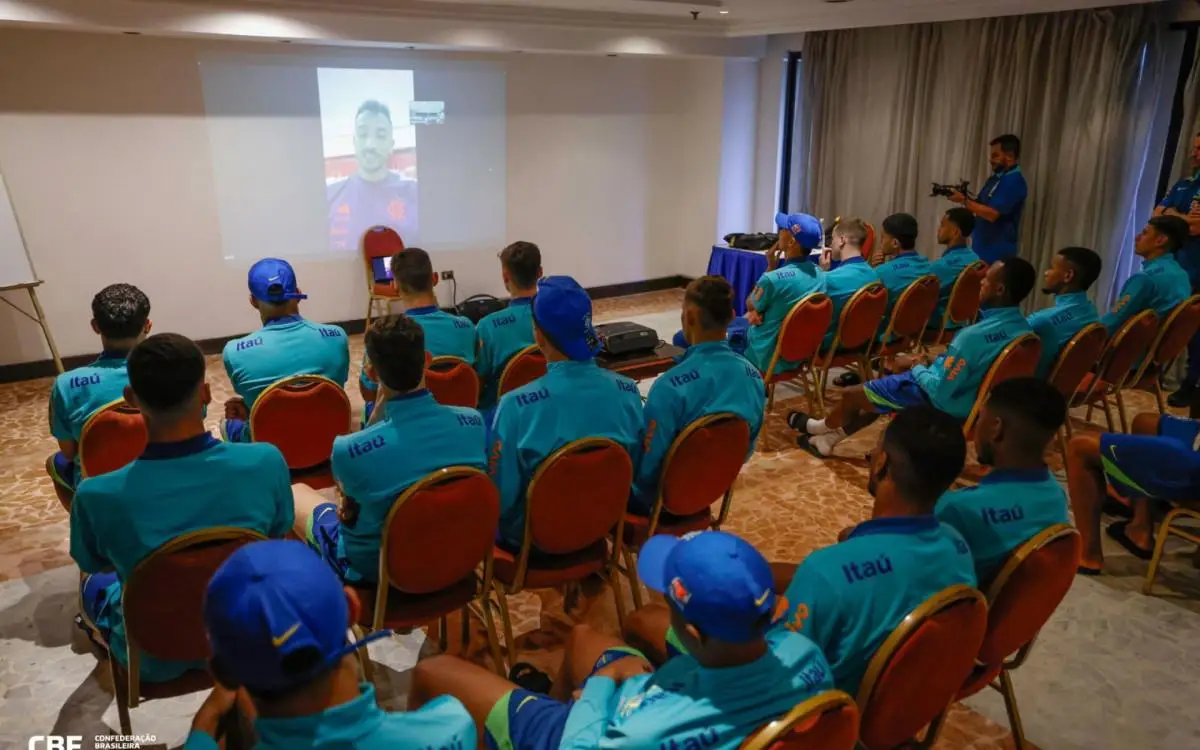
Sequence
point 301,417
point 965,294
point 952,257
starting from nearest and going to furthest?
point 301,417, point 965,294, point 952,257

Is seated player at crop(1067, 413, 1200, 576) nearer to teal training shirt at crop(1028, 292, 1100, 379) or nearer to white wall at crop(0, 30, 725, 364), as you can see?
teal training shirt at crop(1028, 292, 1100, 379)

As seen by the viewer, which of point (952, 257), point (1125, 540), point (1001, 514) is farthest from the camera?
point (952, 257)

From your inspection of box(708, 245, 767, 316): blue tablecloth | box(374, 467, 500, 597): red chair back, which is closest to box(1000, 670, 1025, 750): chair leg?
box(374, 467, 500, 597): red chair back

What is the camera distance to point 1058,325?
3.84 metres

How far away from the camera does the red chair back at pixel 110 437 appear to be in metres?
2.59

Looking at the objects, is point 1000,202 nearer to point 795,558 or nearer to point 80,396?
point 795,558

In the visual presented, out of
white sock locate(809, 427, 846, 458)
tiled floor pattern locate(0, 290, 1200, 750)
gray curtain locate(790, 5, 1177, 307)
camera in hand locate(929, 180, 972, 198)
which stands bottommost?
tiled floor pattern locate(0, 290, 1200, 750)

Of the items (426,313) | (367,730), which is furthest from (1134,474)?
(367,730)

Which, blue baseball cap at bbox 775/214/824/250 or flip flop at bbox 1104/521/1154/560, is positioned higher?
blue baseball cap at bbox 775/214/824/250

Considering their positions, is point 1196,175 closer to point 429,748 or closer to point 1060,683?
point 1060,683

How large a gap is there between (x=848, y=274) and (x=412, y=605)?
3.35 m

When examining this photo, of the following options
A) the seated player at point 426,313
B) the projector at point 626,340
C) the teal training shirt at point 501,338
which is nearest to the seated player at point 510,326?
the teal training shirt at point 501,338

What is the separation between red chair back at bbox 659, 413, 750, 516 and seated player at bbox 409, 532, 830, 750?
1100mm

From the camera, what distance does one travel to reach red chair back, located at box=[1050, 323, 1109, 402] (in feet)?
12.1
